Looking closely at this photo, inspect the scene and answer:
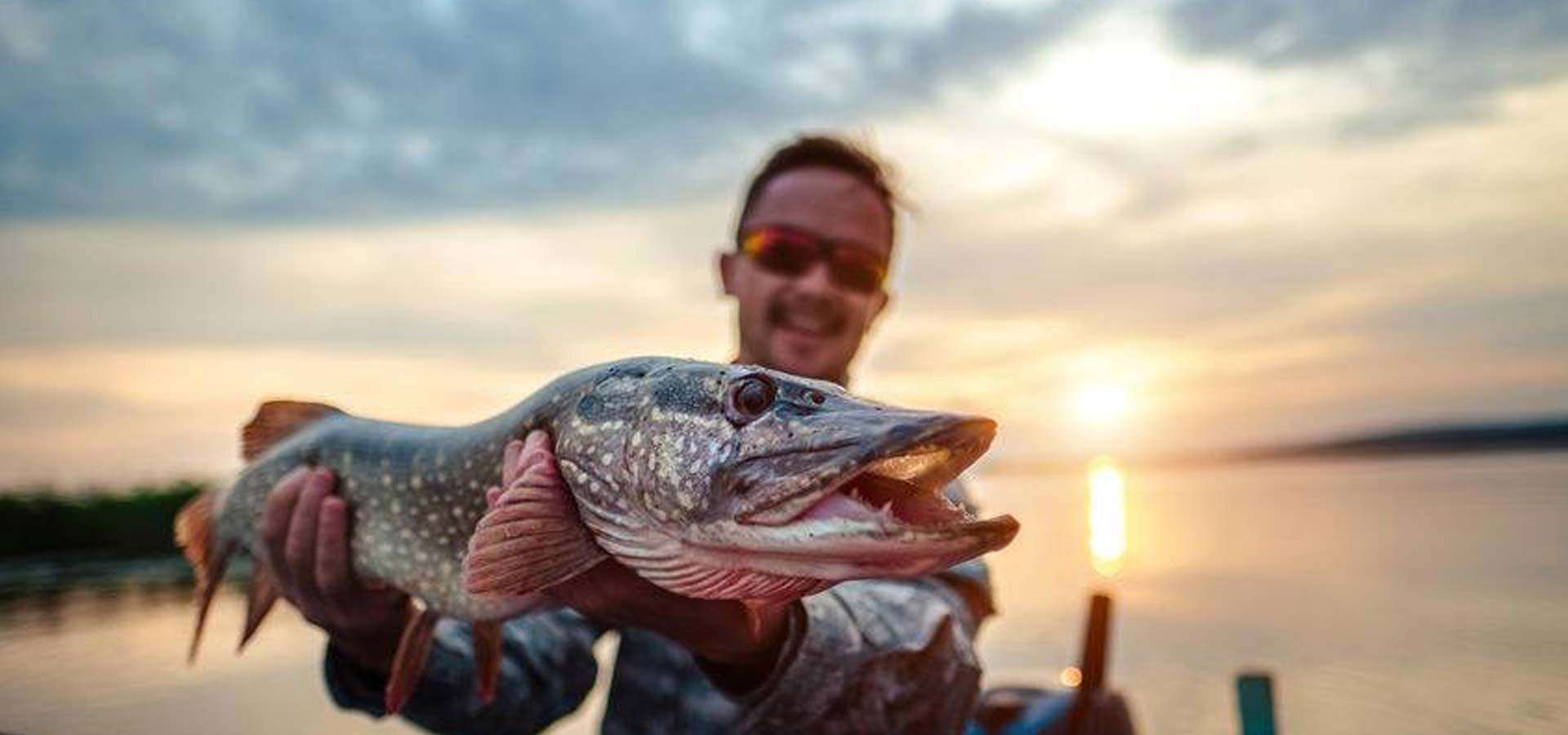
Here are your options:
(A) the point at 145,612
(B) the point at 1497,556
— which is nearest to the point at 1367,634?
(B) the point at 1497,556

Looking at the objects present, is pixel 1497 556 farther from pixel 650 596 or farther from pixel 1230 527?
pixel 650 596

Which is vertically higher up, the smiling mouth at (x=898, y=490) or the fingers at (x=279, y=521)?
the smiling mouth at (x=898, y=490)

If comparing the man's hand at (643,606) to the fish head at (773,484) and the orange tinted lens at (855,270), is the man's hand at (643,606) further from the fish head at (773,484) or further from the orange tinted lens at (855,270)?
the orange tinted lens at (855,270)

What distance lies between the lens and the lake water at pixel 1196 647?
11414 mm

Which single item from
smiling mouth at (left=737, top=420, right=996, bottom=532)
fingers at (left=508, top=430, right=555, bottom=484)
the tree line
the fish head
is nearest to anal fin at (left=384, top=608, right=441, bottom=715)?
fingers at (left=508, top=430, right=555, bottom=484)

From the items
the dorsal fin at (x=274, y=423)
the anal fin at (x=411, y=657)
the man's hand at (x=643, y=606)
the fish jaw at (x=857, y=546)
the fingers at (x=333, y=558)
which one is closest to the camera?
the fish jaw at (x=857, y=546)

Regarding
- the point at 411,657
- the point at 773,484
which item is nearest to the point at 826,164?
the point at 411,657

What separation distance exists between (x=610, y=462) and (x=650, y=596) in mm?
310

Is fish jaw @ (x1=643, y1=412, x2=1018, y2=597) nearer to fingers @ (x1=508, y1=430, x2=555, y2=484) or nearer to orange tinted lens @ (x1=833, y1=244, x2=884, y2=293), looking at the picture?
fingers @ (x1=508, y1=430, x2=555, y2=484)

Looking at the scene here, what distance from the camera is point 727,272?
17.0 ft

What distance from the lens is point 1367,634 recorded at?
15883mm

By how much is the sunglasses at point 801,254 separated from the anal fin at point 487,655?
213 centimetres

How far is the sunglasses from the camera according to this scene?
4.55 metres

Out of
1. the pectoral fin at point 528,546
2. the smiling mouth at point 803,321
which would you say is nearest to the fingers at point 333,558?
the pectoral fin at point 528,546
